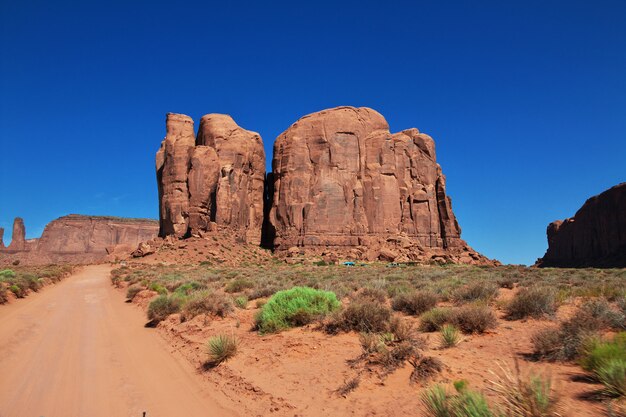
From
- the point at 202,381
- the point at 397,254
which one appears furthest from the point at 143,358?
the point at 397,254

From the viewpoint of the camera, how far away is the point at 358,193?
58469 millimetres

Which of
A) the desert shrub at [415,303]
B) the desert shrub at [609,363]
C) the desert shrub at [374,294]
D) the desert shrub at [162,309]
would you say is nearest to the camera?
the desert shrub at [609,363]

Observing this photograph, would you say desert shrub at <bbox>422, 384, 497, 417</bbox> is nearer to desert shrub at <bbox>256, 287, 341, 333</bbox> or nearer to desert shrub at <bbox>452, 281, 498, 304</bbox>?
desert shrub at <bbox>256, 287, 341, 333</bbox>

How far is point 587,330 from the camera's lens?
5.60 metres

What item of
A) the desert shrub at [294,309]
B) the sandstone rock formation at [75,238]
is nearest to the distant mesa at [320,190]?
the desert shrub at [294,309]

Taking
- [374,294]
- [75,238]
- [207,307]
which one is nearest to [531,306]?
[374,294]

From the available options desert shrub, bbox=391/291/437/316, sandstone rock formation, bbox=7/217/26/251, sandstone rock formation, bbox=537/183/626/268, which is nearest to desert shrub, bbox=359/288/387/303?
desert shrub, bbox=391/291/437/316

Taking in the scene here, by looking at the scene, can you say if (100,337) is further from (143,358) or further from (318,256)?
(318,256)

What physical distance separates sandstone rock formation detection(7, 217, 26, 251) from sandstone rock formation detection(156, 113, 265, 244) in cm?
9450

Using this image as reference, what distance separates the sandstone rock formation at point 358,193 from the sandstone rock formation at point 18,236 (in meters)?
111

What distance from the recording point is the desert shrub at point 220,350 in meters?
7.43

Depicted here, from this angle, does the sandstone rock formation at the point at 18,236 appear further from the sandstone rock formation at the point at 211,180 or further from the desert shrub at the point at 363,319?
the desert shrub at the point at 363,319

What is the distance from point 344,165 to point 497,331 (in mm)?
52244

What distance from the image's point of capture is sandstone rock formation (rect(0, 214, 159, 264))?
12075 cm
